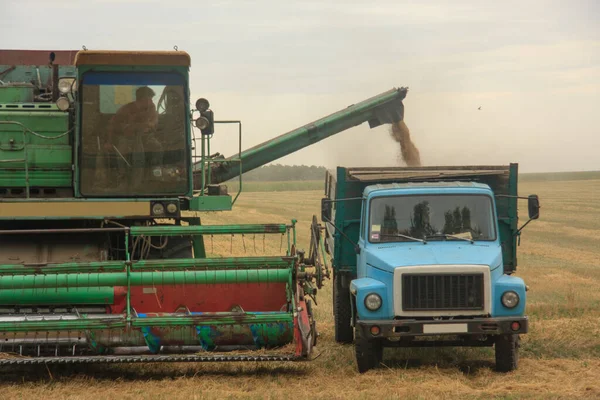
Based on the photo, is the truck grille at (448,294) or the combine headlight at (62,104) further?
the combine headlight at (62,104)

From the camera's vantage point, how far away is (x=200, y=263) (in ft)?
32.1

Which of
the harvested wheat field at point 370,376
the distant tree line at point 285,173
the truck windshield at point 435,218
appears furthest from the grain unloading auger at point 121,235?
the distant tree line at point 285,173

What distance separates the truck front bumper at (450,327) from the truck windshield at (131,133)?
3127 millimetres

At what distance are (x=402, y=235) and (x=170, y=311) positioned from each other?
262 cm

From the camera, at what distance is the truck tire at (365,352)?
9559mm

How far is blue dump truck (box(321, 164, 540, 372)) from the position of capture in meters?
9.50

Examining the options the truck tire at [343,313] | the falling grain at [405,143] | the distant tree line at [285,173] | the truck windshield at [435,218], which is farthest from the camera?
the distant tree line at [285,173]

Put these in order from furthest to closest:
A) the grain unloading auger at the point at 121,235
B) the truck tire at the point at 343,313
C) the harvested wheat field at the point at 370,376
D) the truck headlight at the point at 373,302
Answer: the truck tire at the point at 343,313
the truck headlight at the point at 373,302
the grain unloading auger at the point at 121,235
the harvested wheat field at the point at 370,376

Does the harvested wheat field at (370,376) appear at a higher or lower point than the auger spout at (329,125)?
lower

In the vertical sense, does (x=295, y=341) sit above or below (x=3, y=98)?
below

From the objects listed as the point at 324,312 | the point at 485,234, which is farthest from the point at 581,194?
the point at 485,234

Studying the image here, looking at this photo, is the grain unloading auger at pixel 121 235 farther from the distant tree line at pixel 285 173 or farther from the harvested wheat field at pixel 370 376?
the distant tree line at pixel 285 173

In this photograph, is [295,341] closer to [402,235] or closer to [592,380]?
[402,235]

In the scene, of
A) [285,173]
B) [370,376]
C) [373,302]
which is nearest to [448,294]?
[373,302]
